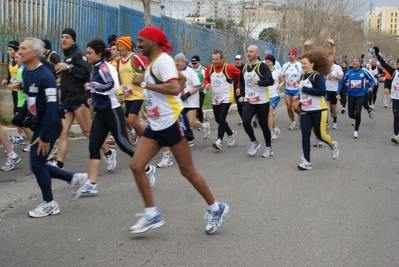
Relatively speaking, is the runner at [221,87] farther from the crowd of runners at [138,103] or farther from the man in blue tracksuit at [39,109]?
the man in blue tracksuit at [39,109]

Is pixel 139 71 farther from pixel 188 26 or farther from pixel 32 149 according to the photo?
pixel 188 26

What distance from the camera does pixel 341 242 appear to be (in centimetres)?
535

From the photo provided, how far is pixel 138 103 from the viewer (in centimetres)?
872

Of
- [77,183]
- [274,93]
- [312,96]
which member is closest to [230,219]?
[77,183]

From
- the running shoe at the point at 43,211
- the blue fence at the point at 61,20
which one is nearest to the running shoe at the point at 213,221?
the running shoe at the point at 43,211

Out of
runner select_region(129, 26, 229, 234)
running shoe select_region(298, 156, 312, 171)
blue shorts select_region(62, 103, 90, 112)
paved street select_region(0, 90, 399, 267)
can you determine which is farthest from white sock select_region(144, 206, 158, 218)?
running shoe select_region(298, 156, 312, 171)

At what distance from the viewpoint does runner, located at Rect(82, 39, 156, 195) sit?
22.7 feet

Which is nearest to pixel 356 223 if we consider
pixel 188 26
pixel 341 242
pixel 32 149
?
pixel 341 242

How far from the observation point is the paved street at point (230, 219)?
494 centimetres

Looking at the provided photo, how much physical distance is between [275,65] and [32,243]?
1003 cm

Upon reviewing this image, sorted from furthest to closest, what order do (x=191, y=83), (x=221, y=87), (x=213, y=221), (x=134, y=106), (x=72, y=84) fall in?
(x=221, y=87)
(x=191, y=83)
(x=134, y=106)
(x=72, y=84)
(x=213, y=221)

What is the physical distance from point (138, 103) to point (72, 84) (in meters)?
1.16

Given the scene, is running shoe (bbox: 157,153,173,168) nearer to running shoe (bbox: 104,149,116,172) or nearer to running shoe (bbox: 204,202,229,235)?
running shoe (bbox: 104,149,116,172)

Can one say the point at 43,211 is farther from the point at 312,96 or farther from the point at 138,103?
the point at 312,96
